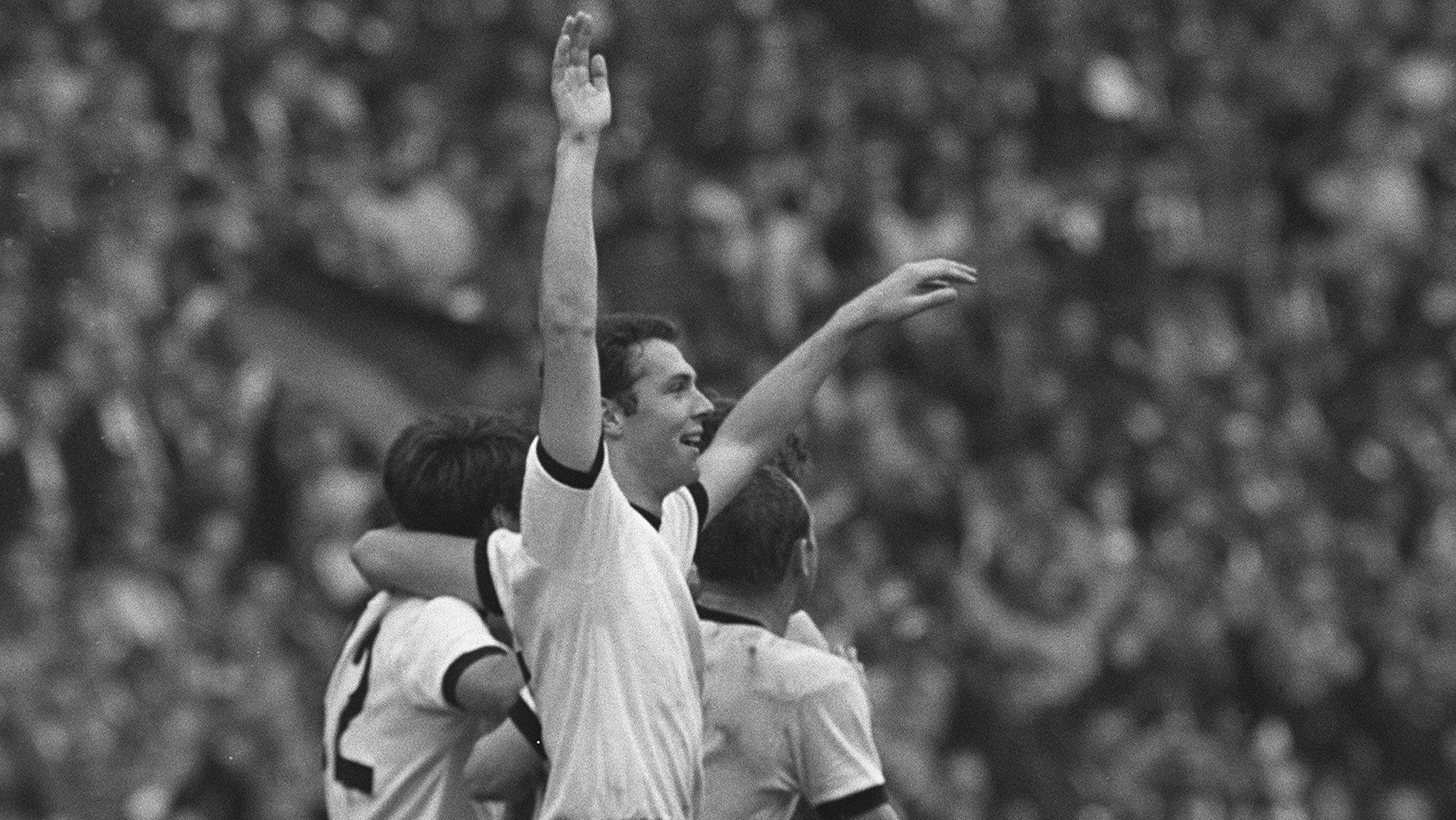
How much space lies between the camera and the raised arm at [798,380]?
246 inches

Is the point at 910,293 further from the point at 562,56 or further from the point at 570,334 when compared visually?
the point at 570,334

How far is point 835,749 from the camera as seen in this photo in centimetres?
610

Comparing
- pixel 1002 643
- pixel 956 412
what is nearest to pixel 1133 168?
pixel 956 412

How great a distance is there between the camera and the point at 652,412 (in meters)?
5.71

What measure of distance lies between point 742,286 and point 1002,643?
1.84m

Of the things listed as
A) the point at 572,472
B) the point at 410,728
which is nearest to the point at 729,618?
the point at 410,728

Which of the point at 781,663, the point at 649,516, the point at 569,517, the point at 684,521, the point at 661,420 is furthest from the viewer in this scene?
the point at 781,663

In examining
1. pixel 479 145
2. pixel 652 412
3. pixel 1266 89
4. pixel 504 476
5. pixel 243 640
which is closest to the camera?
pixel 652 412

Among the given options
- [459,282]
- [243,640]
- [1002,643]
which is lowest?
[1002,643]

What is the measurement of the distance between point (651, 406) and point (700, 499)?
19.6 inches

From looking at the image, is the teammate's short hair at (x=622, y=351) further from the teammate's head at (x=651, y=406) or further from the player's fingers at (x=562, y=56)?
the player's fingers at (x=562, y=56)

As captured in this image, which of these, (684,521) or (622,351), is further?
(684,521)

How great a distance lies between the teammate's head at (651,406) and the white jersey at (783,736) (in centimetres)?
56

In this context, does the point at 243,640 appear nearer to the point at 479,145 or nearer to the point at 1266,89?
the point at 479,145
